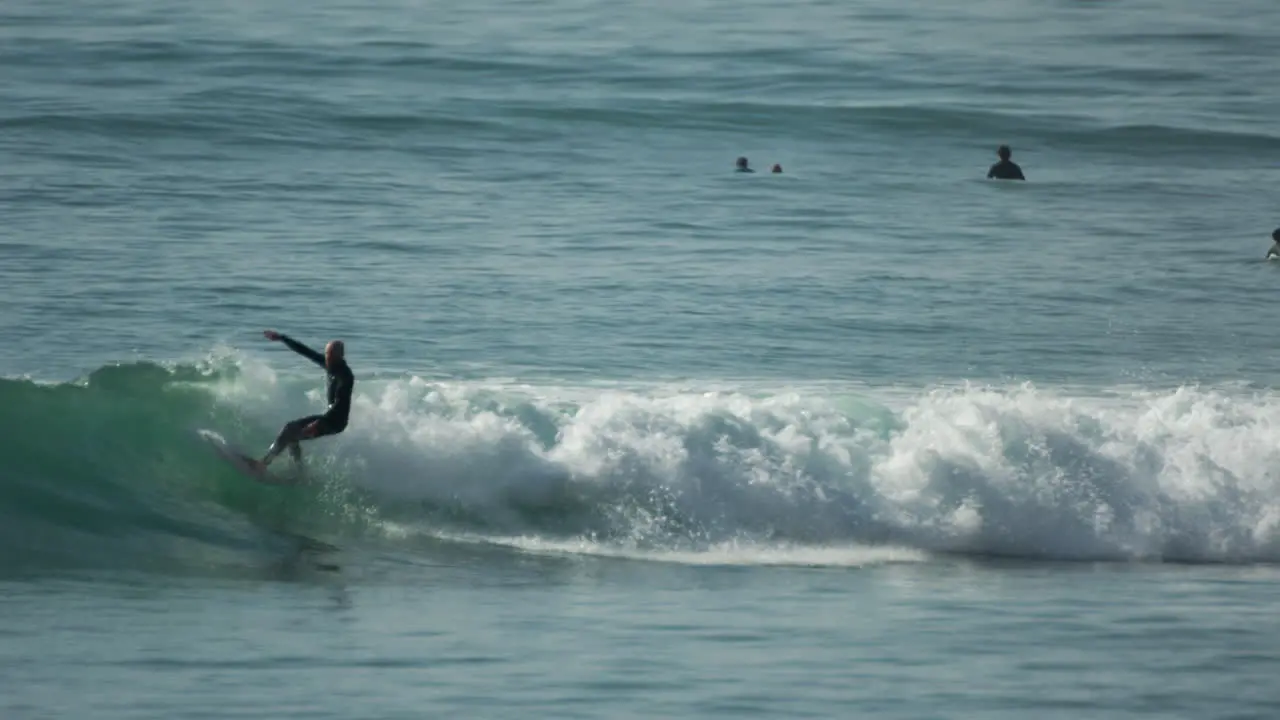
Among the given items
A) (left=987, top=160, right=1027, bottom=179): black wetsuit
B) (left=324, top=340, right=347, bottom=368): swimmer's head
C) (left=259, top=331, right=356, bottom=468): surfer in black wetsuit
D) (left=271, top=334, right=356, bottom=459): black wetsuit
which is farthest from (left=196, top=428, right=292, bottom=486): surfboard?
(left=987, top=160, right=1027, bottom=179): black wetsuit

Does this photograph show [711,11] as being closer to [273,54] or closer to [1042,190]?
[273,54]

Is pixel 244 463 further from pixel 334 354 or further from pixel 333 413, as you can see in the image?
pixel 334 354

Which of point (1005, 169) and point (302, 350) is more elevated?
point (1005, 169)

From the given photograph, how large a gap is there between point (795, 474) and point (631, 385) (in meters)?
3.21

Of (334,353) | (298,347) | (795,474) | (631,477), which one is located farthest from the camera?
(795,474)

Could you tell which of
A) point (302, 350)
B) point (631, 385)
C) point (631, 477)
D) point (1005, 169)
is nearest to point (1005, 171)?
point (1005, 169)

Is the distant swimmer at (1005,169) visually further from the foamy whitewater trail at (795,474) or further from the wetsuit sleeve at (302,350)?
the wetsuit sleeve at (302,350)

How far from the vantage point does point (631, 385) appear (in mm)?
17484

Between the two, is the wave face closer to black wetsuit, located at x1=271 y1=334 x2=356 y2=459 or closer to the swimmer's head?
black wetsuit, located at x1=271 y1=334 x2=356 y2=459

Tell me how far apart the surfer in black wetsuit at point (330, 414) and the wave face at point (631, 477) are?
52 cm

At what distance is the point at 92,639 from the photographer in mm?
10391

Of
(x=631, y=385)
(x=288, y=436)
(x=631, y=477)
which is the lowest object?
(x=631, y=477)

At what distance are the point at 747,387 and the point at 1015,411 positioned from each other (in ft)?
10.7

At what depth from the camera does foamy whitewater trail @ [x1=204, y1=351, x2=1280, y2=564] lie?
1413 centimetres
